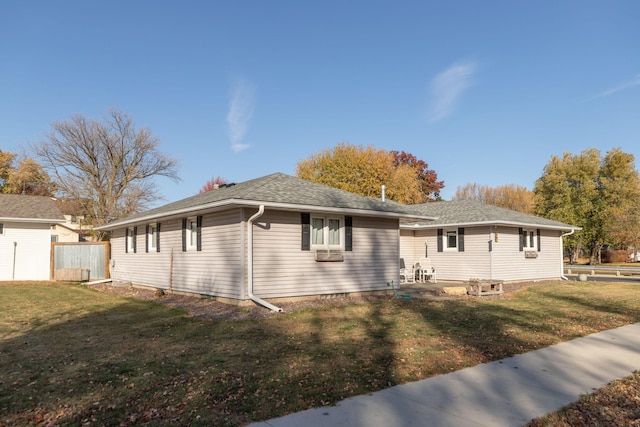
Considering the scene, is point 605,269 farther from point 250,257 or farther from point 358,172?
point 250,257

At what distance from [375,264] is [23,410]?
10605mm

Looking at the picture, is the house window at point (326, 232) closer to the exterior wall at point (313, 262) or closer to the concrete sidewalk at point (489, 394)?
the exterior wall at point (313, 262)

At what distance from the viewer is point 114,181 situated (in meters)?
32.6

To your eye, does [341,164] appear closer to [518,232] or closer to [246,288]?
[518,232]

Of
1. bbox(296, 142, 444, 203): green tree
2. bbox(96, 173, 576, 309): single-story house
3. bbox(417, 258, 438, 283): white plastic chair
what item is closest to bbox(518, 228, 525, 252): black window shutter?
bbox(96, 173, 576, 309): single-story house

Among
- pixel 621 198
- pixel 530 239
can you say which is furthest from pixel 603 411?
pixel 621 198

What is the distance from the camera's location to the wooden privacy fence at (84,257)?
68.3 ft

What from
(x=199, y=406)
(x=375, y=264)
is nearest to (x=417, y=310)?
(x=375, y=264)

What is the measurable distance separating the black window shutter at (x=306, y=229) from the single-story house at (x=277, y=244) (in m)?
0.03

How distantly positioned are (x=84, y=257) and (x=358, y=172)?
75.3ft

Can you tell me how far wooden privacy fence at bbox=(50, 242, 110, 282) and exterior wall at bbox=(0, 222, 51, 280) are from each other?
49 cm

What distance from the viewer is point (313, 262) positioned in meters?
12.1

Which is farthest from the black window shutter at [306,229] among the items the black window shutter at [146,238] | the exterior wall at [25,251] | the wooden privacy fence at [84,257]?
the exterior wall at [25,251]

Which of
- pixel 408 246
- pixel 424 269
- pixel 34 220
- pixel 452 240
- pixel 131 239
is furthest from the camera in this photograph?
pixel 34 220
